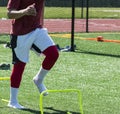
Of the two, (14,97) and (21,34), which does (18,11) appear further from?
(14,97)

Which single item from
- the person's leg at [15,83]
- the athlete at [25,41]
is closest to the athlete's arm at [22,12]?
the athlete at [25,41]

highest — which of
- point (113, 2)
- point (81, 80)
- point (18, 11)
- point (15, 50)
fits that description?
point (18, 11)

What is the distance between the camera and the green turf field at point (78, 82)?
7.50 m

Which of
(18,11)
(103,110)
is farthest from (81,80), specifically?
(18,11)

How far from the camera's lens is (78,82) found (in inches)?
381

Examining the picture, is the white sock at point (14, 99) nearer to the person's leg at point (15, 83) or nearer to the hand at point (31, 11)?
the person's leg at point (15, 83)

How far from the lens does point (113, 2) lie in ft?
168

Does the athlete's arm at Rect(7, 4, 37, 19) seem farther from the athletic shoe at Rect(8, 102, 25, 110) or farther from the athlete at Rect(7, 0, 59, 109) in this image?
the athletic shoe at Rect(8, 102, 25, 110)

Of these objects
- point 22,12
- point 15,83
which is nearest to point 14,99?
point 15,83

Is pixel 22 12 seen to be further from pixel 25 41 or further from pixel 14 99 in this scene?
pixel 14 99

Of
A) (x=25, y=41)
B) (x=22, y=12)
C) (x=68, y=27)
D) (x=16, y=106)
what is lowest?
(x=68, y=27)

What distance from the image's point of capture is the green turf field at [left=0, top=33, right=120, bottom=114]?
7500mm

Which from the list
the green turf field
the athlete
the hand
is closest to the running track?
the green turf field

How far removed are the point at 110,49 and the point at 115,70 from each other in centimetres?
432
